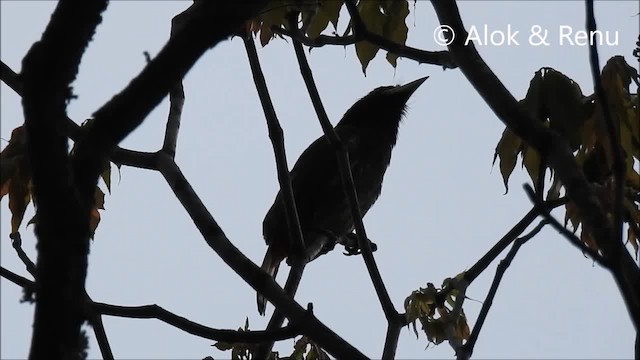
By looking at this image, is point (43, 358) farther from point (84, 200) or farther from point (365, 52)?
point (365, 52)

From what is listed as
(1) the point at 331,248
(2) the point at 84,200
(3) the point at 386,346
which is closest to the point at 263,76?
(3) the point at 386,346

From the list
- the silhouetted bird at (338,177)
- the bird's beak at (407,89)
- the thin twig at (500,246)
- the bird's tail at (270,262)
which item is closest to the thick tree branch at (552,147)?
the thin twig at (500,246)

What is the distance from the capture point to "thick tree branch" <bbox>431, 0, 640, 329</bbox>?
1723 millimetres

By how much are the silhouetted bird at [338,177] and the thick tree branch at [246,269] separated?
2587 mm

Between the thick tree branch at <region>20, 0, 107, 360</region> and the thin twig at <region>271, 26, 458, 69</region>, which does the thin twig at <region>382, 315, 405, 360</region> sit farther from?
the thick tree branch at <region>20, 0, 107, 360</region>

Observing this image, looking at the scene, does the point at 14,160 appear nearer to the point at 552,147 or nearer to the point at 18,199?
the point at 18,199

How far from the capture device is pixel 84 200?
158 centimetres

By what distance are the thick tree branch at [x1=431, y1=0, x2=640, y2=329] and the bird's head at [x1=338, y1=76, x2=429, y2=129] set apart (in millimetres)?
4503

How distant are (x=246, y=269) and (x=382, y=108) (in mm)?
4506

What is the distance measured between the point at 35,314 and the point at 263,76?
1925mm

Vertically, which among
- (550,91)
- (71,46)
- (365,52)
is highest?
(365,52)

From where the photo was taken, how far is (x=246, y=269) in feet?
9.09

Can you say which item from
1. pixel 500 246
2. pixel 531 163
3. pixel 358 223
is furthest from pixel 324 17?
pixel 500 246

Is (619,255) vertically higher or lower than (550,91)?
lower
